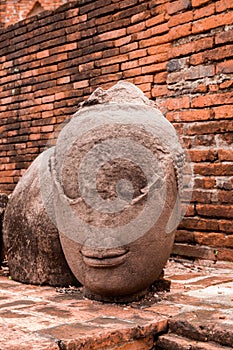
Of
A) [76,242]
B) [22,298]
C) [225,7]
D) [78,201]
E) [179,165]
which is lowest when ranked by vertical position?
[22,298]

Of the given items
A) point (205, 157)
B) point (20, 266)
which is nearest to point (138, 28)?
point (205, 157)

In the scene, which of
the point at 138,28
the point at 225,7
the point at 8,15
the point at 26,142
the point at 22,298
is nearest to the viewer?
the point at 22,298

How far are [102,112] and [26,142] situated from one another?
4.27m

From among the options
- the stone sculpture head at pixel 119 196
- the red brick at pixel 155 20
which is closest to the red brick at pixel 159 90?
the red brick at pixel 155 20

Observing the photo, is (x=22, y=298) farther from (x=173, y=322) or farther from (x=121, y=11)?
(x=121, y=11)

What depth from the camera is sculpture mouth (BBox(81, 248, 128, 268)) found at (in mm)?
2660

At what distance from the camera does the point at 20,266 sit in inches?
139

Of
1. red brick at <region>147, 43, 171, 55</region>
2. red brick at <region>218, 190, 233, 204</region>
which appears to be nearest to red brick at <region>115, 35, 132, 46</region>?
red brick at <region>147, 43, 171, 55</region>

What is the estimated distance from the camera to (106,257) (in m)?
2.67

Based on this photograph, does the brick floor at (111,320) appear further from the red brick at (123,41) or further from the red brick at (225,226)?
the red brick at (123,41)

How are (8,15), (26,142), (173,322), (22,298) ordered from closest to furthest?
(173,322) → (22,298) → (26,142) → (8,15)

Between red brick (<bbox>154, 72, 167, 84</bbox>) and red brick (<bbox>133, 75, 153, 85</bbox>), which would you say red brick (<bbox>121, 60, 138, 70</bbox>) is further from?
red brick (<bbox>154, 72, 167, 84</bbox>)

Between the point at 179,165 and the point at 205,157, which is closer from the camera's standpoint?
the point at 179,165

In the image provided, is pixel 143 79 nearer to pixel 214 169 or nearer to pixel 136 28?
pixel 136 28
